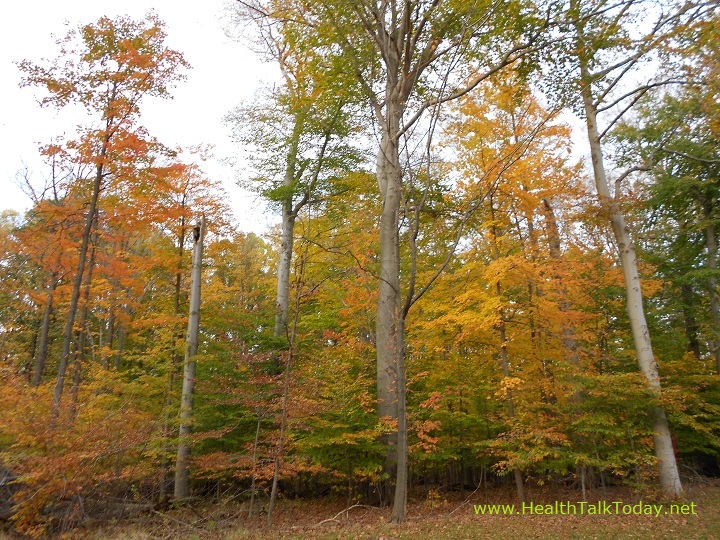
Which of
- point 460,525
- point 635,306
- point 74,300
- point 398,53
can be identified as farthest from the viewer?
point 635,306

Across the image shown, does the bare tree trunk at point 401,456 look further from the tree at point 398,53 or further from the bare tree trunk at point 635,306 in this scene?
the bare tree trunk at point 635,306

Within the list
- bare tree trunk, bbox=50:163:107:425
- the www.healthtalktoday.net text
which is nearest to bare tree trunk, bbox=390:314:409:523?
the www.healthtalktoday.net text

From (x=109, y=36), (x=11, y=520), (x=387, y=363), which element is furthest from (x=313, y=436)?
(x=109, y=36)

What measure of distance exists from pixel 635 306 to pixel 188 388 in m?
10.3

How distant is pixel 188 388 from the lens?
414 inches

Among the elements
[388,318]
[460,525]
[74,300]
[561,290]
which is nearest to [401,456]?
[460,525]

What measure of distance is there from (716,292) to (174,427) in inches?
589

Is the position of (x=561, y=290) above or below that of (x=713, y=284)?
below

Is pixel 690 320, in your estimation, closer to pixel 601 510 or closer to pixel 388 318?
pixel 601 510

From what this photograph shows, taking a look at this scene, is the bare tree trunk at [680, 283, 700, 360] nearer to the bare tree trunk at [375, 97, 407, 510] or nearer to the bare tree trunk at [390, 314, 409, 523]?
the bare tree trunk at [375, 97, 407, 510]

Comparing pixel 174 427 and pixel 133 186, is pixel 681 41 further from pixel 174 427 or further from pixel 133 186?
pixel 174 427

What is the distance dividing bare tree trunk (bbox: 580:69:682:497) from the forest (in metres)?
0.06

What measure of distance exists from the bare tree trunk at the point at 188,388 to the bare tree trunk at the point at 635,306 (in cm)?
963

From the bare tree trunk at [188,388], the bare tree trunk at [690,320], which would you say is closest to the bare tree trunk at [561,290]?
the bare tree trunk at [690,320]
